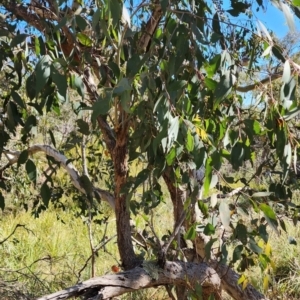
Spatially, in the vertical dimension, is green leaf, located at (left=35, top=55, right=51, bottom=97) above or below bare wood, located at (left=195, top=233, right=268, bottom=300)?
above

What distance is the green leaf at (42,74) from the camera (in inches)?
43.4

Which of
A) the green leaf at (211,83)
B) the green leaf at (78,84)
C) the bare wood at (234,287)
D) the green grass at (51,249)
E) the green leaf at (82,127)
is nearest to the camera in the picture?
the green leaf at (211,83)

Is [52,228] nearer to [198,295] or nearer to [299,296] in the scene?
[299,296]

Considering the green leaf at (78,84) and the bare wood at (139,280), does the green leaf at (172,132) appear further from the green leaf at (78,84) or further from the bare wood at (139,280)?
the bare wood at (139,280)

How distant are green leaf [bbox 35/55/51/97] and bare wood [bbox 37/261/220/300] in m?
0.72

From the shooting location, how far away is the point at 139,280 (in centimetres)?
181

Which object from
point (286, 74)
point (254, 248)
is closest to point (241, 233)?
point (254, 248)

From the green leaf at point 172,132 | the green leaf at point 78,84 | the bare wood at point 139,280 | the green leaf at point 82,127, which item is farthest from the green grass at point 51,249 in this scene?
the green leaf at point 172,132

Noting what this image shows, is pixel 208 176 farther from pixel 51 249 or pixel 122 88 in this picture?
pixel 51 249

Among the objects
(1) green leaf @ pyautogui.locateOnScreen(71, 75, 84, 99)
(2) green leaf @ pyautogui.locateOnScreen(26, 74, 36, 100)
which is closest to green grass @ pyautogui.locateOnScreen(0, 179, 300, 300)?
(2) green leaf @ pyautogui.locateOnScreen(26, 74, 36, 100)

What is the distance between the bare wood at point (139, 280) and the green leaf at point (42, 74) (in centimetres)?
72

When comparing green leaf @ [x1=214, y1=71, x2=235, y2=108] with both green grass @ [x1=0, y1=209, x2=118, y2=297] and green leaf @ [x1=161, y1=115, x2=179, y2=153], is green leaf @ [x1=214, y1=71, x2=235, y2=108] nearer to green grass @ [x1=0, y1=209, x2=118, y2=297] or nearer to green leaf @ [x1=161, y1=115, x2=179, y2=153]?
green leaf @ [x1=161, y1=115, x2=179, y2=153]

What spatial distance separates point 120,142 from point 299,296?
2.80 m

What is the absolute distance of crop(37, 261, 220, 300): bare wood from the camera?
1.66 meters
